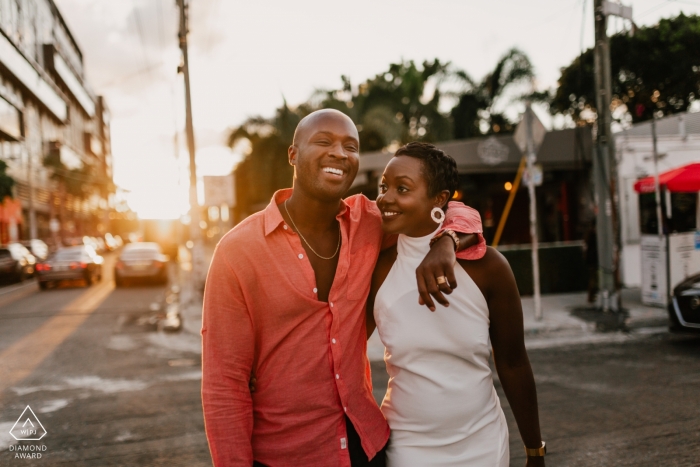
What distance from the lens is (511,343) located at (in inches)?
75.7

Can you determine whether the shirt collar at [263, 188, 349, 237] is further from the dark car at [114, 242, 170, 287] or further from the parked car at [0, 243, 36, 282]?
the parked car at [0, 243, 36, 282]

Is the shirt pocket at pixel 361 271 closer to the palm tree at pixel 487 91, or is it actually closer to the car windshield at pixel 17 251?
the palm tree at pixel 487 91

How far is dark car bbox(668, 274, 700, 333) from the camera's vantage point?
294 inches

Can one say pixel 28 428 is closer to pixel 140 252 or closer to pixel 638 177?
pixel 638 177

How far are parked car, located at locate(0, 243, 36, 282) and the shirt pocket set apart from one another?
A: 22.8m

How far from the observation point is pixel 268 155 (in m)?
24.4

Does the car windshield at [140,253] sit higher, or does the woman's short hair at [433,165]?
the woman's short hair at [433,165]

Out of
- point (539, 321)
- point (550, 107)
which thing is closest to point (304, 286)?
point (539, 321)

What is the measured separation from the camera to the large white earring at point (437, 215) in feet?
6.65

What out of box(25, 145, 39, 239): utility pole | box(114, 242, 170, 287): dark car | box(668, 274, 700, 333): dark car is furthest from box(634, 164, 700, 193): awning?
box(25, 145, 39, 239): utility pole

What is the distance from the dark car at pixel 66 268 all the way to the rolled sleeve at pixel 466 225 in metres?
19.2

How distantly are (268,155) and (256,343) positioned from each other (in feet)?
75.6

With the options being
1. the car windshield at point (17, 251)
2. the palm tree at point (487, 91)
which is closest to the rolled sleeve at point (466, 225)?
the palm tree at point (487, 91)

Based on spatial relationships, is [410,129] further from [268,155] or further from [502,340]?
[502,340]
